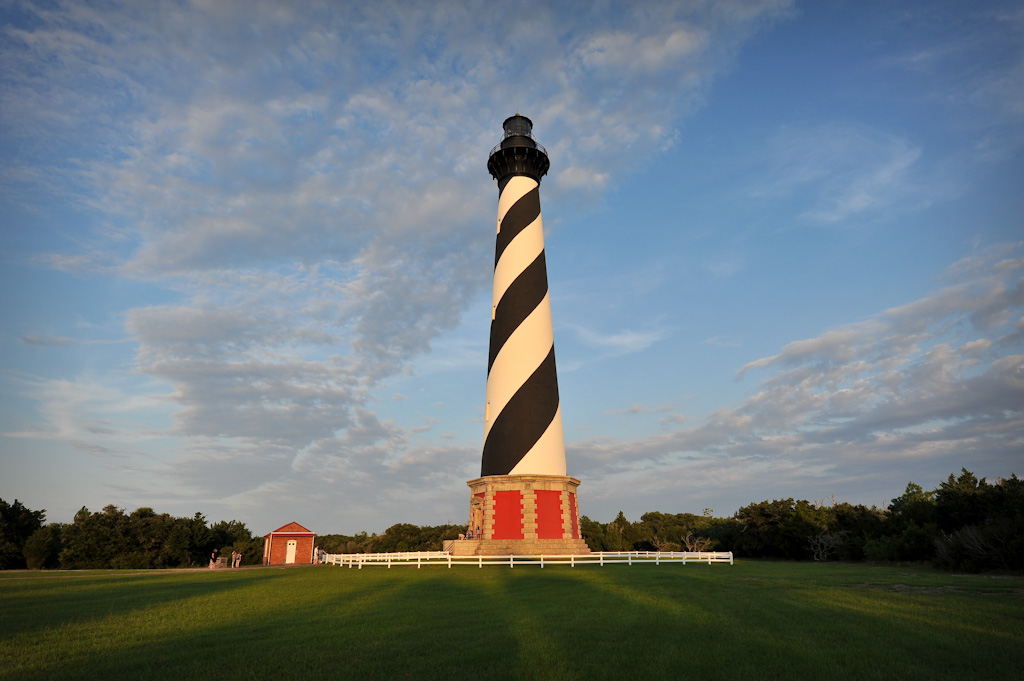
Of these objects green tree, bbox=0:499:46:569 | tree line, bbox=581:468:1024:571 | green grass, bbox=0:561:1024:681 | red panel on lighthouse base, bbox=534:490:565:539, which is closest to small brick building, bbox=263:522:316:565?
green tree, bbox=0:499:46:569

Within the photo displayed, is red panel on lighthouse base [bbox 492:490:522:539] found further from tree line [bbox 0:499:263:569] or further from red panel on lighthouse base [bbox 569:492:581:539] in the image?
tree line [bbox 0:499:263:569]

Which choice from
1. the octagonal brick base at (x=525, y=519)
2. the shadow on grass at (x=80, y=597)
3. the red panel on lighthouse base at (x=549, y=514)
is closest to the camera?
the shadow on grass at (x=80, y=597)

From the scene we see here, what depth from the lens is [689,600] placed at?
12.7m

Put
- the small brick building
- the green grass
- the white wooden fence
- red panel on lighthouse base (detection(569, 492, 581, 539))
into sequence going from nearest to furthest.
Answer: the green grass, the white wooden fence, red panel on lighthouse base (detection(569, 492, 581, 539)), the small brick building

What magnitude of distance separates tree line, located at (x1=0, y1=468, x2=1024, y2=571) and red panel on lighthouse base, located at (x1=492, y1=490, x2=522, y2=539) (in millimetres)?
16757

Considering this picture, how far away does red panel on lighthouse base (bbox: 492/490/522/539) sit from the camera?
26.3 metres

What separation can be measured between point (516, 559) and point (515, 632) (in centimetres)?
1567

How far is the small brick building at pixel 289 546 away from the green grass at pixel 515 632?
1740 centimetres

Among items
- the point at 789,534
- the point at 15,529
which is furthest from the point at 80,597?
the point at 789,534

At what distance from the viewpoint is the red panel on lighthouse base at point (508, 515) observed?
2628 centimetres

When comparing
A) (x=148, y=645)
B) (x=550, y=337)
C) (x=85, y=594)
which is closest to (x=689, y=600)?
(x=148, y=645)

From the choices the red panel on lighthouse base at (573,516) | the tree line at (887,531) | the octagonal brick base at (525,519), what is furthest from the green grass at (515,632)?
the red panel on lighthouse base at (573,516)

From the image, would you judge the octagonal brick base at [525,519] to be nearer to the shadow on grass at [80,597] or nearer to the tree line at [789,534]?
the shadow on grass at [80,597]

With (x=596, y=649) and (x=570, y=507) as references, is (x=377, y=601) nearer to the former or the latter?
(x=596, y=649)
